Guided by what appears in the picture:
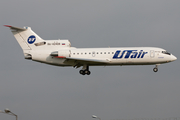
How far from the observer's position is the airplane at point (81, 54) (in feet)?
152

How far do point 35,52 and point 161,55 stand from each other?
734 inches

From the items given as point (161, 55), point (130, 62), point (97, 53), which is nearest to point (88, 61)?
point (97, 53)

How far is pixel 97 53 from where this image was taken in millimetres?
46750

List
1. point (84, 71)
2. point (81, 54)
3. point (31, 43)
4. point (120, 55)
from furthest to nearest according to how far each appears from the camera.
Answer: point (31, 43) < point (84, 71) < point (81, 54) < point (120, 55)

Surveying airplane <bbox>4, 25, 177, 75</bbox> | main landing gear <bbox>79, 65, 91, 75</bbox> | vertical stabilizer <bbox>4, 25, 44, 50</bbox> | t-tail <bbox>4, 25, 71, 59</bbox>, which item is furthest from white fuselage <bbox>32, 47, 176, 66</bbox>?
vertical stabilizer <bbox>4, 25, 44, 50</bbox>

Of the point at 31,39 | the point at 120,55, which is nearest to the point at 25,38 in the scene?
the point at 31,39

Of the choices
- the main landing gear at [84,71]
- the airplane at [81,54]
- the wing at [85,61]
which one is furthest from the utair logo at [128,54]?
the main landing gear at [84,71]

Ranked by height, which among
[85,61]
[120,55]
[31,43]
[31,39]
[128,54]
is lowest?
[85,61]

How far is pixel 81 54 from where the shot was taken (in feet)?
155

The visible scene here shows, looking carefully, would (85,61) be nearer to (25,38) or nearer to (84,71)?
(84,71)

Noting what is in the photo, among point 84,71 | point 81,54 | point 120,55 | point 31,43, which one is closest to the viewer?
point 120,55

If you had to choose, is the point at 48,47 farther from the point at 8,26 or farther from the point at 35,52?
the point at 8,26

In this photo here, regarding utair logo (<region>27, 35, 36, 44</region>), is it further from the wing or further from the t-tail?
the wing

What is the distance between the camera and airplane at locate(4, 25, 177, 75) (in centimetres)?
4638
